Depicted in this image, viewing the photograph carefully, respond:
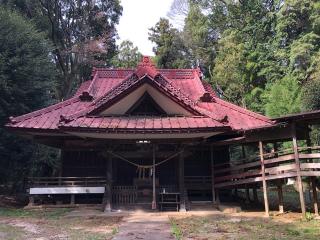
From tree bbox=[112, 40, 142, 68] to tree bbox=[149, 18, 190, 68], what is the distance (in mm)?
4702

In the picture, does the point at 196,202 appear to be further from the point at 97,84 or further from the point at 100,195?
the point at 97,84

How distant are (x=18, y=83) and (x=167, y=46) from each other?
23997mm

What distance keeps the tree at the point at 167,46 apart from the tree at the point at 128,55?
4702 millimetres

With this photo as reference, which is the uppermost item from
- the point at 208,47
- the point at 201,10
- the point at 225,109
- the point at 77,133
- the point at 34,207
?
the point at 201,10

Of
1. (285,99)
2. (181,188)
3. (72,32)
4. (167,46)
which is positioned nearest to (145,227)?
(181,188)

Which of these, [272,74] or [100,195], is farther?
[272,74]

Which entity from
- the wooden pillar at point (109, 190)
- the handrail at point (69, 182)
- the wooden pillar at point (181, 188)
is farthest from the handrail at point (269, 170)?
the handrail at point (69, 182)

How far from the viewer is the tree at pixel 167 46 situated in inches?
1565

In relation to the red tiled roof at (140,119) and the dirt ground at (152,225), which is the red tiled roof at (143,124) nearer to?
the red tiled roof at (140,119)

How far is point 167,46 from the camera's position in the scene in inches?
1570

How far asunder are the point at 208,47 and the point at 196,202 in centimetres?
2819

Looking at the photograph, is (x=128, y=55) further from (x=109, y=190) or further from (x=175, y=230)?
(x=175, y=230)

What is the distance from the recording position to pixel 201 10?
139ft

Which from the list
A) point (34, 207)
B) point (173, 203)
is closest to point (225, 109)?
point (173, 203)
